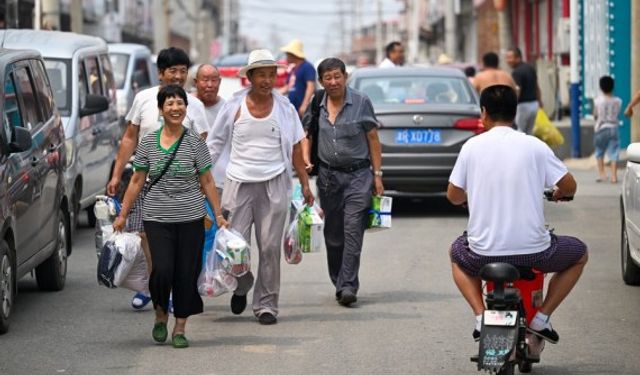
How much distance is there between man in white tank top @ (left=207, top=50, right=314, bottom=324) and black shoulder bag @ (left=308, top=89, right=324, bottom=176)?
31.9 inches

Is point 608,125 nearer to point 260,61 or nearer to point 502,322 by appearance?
point 260,61

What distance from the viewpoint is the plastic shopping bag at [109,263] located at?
9000mm

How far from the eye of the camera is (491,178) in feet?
23.5

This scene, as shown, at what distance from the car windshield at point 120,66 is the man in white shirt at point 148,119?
10.9 m

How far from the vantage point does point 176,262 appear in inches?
349

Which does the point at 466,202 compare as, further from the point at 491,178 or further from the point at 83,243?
the point at 83,243

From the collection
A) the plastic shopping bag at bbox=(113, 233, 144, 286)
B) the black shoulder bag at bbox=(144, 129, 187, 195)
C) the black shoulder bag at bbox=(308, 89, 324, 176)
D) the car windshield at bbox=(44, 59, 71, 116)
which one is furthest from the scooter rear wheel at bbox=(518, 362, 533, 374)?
the car windshield at bbox=(44, 59, 71, 116)

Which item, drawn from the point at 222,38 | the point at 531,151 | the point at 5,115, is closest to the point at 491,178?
the point at 531,151

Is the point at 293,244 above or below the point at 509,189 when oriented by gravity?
below

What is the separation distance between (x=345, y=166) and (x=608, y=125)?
9.88 meters

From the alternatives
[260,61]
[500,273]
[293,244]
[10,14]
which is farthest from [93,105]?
[10,14]

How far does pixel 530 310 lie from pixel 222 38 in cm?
13594

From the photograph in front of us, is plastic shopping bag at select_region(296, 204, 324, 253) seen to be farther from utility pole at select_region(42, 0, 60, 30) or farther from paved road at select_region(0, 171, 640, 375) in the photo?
utility pole at select_region(42, 0, 60, 30)

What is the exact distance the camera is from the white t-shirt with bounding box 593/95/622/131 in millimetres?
19594
